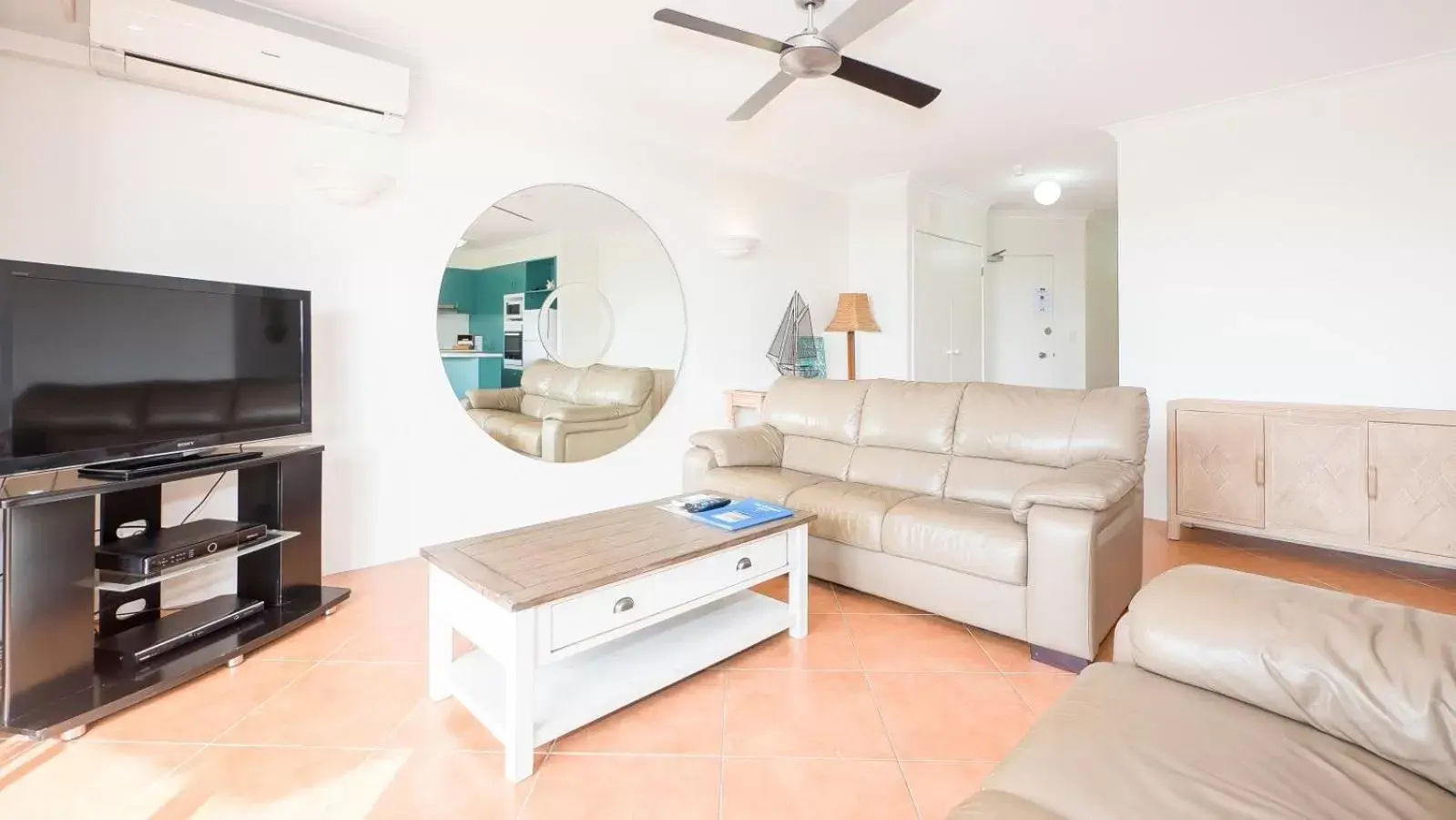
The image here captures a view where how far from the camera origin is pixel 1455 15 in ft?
8.97

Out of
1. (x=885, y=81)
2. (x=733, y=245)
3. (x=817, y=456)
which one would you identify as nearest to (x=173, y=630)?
(x=817, y=456)

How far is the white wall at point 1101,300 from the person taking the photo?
6.61 meters

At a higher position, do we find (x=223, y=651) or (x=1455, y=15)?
(x=1455, y=15)

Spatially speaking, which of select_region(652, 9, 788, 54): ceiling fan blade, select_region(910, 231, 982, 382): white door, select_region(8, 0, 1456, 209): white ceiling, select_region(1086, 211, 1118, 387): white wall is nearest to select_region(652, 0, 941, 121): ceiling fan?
select_region(652, 9, 788, 54): ceiling fan blade

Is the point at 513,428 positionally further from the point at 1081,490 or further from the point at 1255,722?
the point at 1255,722

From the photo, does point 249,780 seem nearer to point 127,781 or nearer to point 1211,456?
point 127,781

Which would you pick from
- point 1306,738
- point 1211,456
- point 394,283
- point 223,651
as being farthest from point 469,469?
point 1211,456

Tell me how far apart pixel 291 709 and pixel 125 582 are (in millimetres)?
642

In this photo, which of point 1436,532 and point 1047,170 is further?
point 1047,170

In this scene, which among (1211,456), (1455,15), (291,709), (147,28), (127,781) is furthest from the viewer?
(1211,456)

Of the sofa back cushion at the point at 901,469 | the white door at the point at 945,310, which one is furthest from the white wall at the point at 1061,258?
the sofa back cushion at the point at 901,469

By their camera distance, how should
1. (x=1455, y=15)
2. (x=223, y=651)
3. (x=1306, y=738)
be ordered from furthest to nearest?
(x=1455, y=15), (x=223, y=651), (x=1306, y=738)

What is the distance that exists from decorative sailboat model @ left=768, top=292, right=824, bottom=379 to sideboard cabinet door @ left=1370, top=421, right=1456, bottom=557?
3025 mm

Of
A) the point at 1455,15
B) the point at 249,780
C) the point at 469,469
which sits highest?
the point at 1455,15
